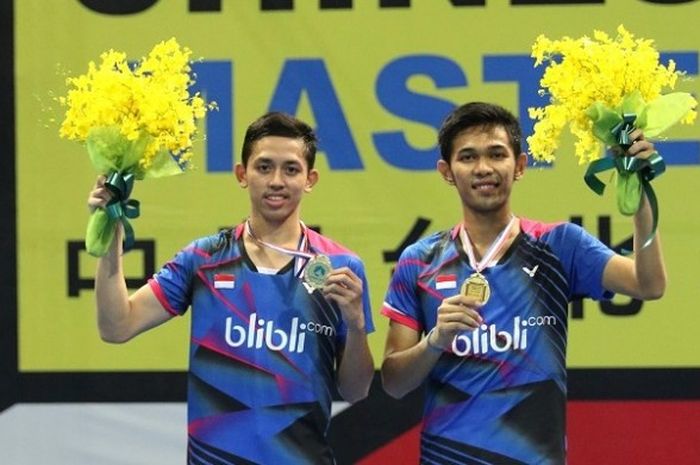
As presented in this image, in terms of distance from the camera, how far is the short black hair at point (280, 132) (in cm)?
404

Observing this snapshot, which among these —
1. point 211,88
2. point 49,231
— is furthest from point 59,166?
point 211,88

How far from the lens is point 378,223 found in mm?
5402

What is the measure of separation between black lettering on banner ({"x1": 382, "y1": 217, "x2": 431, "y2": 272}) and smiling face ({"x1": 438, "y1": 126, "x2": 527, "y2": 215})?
1482 mm

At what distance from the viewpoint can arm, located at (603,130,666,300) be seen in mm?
3604

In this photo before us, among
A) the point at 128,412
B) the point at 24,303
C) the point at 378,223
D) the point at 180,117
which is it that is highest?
the point at 180,117

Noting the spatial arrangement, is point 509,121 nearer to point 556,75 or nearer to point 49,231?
point 556,75

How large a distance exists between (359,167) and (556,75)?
1704 mm

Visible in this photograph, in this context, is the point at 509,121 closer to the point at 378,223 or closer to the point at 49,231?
the point at 378,223

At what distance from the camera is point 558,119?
380cm

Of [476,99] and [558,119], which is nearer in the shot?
[558,119]

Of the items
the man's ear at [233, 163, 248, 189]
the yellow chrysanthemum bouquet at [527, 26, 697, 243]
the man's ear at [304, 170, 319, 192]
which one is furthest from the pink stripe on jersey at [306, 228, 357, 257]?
the yellow chrysanthemum bouquet at [527, 26, 697, 243]

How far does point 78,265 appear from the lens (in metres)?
5.47

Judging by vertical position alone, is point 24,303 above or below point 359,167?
below

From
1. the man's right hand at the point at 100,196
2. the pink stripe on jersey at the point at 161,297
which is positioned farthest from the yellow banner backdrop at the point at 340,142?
the man's right hand at the point at 100,196
